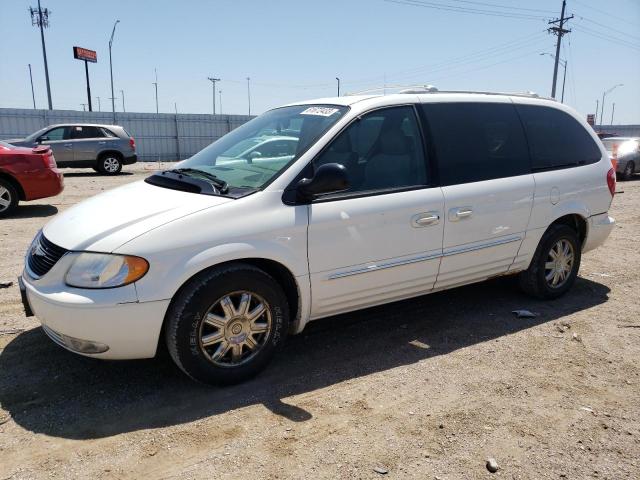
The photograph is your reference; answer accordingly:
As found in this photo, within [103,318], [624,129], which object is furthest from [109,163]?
[624,129]

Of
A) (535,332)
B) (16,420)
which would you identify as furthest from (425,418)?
(16,420)

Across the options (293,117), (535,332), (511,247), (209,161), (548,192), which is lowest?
(535,332)

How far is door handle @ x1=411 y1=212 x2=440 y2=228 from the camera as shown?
3896mm

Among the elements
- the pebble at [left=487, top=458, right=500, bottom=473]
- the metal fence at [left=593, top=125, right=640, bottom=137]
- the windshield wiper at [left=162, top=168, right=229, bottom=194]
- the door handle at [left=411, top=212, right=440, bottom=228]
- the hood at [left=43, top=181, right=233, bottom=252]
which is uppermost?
the windshield wiper at [left=162, top=168, right=229, bottom=194]

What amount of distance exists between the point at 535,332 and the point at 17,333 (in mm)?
4134

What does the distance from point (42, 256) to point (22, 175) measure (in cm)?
650

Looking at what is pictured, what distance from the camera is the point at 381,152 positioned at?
392cm

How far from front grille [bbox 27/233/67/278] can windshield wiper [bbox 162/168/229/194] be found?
102 centimetres

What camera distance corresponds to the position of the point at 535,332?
4.40m

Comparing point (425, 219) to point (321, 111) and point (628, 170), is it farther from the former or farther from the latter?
point (628, 170)

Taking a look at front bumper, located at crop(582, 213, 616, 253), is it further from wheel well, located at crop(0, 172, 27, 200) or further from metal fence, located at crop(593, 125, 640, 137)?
metal fence, located at crop(593, 125, 640, 137)

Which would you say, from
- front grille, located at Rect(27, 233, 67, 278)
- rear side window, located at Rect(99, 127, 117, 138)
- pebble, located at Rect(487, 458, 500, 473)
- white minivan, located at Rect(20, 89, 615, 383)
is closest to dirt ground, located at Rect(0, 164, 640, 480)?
pebble, located at Rect(487, 458, 500, 473)

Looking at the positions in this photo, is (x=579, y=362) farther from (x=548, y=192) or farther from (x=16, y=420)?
(x=16, y=420)

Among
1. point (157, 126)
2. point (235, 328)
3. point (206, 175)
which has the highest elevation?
point (206, 175)
